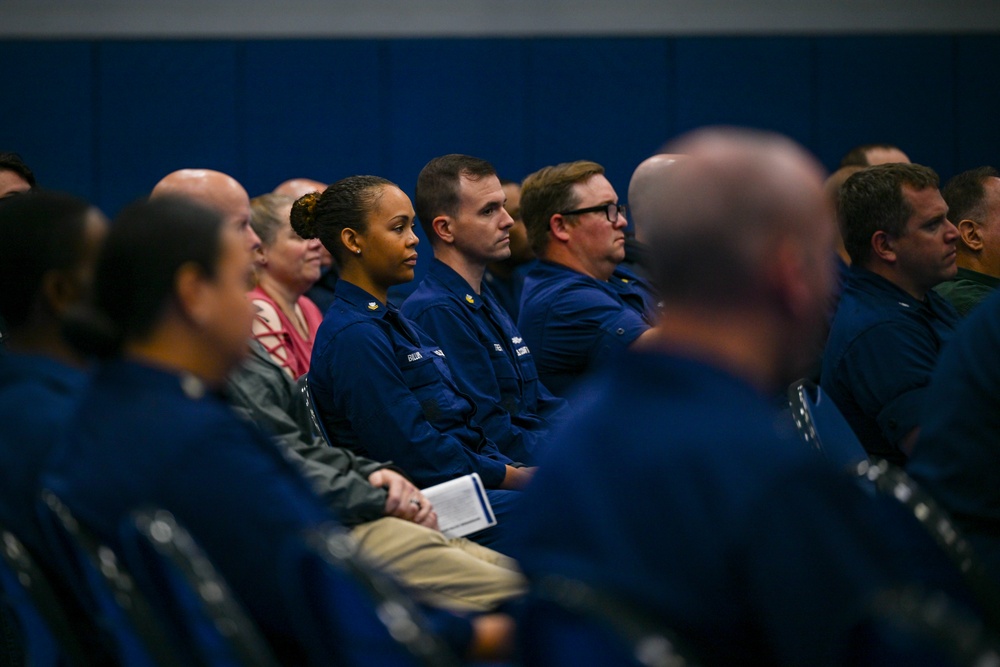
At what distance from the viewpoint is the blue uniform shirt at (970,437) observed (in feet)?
5.28

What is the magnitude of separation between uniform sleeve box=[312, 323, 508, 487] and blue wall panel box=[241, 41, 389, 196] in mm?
4029

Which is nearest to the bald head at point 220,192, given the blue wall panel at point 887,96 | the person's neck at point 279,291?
the person's neck at point 279,291

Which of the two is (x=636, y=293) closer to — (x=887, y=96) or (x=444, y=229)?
(x=444, y=229)

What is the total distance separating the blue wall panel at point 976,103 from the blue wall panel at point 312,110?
→ 11.8ft

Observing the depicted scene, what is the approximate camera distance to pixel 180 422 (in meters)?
1.25

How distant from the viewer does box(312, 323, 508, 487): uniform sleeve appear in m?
2.66

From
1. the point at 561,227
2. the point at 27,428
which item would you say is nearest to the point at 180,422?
the point at 27,428

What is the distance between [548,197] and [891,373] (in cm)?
158

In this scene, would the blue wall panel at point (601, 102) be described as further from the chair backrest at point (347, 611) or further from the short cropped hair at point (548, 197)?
the chair backrest at point (347, 611)

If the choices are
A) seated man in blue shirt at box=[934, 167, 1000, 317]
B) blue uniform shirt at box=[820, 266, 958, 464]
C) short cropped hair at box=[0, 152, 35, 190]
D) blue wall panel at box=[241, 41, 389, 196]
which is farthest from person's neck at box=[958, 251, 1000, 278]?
blue wall panel at box=[241, 41, 389, 196]

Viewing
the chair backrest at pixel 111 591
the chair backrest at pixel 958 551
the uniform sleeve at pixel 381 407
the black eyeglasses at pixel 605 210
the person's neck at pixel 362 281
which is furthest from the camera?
the black eyeglasses at pixel 605 210

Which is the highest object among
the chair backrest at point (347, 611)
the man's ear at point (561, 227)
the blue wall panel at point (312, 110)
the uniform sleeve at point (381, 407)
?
the blue wall panel at point (312, 110)

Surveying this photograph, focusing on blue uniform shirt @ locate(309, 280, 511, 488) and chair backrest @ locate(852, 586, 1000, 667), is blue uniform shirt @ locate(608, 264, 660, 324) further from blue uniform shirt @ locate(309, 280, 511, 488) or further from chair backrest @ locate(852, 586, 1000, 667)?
chair backrest @ locate(852, 586, 1000, 667)

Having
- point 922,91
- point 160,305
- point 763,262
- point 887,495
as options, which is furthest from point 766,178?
point 922,91
